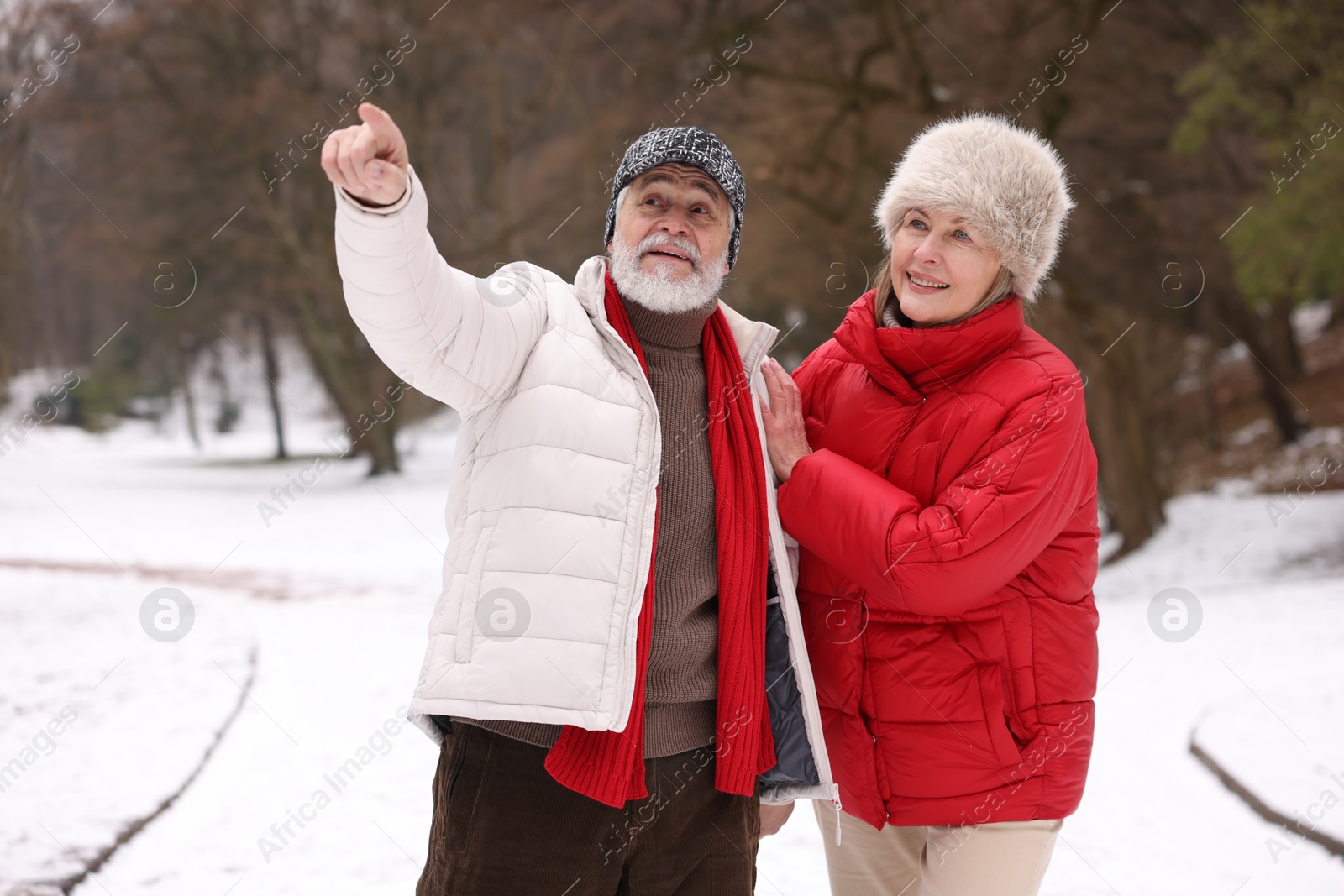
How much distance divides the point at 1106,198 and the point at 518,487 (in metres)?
12.1

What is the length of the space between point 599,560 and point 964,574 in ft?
2.57

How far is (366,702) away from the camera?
6.52m

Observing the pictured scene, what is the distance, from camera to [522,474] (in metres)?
2.15

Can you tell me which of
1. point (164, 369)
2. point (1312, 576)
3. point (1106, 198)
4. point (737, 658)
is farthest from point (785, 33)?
point (164, 369)

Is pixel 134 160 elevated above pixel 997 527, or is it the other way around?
pixel 134 160

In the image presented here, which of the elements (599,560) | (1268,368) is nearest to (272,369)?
(1268,368)

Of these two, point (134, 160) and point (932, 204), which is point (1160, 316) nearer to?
point (932, 204)

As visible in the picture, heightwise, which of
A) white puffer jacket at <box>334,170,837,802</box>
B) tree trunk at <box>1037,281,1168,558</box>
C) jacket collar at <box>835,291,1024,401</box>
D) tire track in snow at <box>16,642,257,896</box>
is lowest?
tire track in snow at <box>16,642,257,896</box>

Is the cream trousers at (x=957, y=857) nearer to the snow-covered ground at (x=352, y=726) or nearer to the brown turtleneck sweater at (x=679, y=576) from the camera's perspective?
the brown turtleneck sweater at (x=679, y=576)

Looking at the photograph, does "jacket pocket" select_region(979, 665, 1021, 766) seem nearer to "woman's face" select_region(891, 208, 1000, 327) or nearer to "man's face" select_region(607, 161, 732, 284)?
"woman's face" select_region(891, 208, 1000, 327)

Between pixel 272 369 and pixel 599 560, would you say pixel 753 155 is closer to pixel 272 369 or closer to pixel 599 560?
pixel 599 560

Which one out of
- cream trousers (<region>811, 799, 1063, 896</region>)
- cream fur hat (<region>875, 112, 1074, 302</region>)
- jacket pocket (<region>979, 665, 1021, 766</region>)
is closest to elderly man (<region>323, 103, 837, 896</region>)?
cream trousers (<region>811, 799, 1063, 896</region>)

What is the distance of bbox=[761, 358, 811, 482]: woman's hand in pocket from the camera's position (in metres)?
2.57

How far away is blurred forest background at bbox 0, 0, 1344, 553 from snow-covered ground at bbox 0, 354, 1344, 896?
3.88 metres
